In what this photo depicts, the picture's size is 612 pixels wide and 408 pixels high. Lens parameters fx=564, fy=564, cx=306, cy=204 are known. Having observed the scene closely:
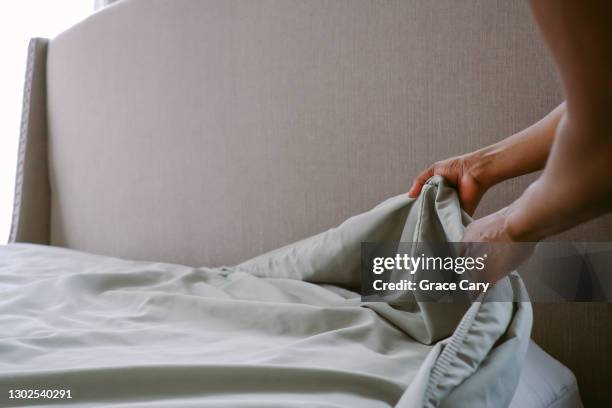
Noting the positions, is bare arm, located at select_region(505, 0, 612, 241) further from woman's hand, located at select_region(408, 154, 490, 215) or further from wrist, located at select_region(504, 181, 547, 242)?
woman's hand, located at select_region(408, 154, 490, 215)

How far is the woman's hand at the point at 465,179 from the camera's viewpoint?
2.35 ft

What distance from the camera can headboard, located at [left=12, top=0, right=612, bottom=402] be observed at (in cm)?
85

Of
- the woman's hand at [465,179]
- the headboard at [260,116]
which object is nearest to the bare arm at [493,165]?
the woman's hand at [465,179]

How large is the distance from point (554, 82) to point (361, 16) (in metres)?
0.37

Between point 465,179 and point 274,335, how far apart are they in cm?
31

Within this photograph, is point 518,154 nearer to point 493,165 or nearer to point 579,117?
point 493,165

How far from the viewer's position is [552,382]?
644mm

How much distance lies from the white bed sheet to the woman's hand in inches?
7.5

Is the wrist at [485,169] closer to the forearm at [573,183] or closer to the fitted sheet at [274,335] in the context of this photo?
the fitted sheet at [274,335]

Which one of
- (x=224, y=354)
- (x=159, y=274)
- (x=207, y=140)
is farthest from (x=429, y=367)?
(x=207, y=140)

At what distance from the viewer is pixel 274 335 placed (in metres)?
0.67

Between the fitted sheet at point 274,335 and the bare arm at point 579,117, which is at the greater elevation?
the bare arm at point 579,117

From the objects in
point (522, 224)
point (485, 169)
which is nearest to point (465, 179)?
point (485, 169)

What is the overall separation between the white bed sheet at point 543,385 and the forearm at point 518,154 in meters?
0.22
